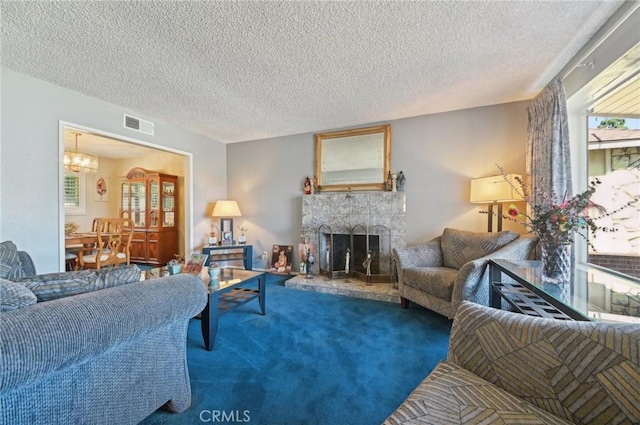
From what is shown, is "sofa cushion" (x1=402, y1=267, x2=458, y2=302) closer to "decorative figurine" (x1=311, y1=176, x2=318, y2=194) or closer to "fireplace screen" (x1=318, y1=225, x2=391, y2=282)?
"fireplace screen" (x1=318, y1=225, x2=391, y2=282)

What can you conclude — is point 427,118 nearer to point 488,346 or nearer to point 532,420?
point 488,346

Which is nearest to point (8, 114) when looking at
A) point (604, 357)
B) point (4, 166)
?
point (4, 166)

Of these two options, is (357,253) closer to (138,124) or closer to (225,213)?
(225,213)

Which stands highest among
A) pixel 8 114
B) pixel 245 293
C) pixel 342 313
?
pixel 8 114

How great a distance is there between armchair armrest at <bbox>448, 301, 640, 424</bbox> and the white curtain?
5.88ft

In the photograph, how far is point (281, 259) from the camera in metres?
4.10

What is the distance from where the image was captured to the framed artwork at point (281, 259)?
408cm

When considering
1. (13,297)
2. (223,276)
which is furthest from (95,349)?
(223,276)

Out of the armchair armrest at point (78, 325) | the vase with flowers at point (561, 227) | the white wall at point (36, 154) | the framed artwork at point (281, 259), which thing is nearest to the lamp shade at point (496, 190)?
the vase with flowers at point (561, 227)

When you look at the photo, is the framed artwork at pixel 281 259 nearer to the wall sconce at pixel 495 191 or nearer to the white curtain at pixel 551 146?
the wall sconce at pixel 495 191

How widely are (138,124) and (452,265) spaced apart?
13.8 ft

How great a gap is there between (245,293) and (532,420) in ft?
8.00

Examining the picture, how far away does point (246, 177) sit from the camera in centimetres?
460

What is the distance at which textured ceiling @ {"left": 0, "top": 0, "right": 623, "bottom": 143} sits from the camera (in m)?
1.60
